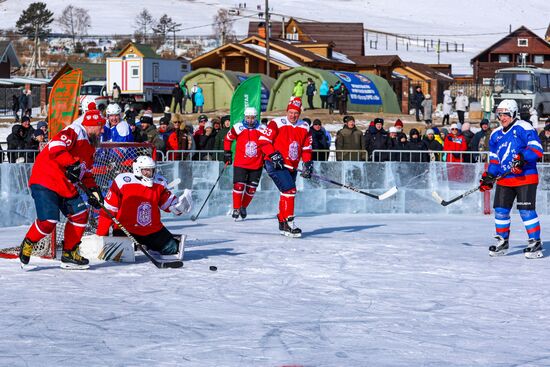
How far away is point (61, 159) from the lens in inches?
360

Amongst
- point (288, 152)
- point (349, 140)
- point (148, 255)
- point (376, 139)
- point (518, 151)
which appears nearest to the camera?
point (148, 255)

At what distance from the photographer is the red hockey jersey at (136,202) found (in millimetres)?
9945

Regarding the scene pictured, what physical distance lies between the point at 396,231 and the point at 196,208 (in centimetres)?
344

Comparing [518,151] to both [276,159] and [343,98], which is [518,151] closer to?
[276,159]

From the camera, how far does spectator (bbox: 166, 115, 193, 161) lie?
1675cm

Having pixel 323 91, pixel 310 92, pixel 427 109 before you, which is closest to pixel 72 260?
pixel 427 109

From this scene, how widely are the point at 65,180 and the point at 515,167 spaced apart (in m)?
4.67

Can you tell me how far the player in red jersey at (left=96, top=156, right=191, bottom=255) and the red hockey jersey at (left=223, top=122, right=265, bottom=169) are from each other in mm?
4397

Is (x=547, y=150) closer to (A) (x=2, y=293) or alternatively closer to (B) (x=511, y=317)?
(B) (x=511, y=317)

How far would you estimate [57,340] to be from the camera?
6.64 m

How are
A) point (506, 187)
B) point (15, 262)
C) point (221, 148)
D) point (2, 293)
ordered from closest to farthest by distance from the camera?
point (2, 293) → point (15, 262) → point (506, 187) → point (221, 148)

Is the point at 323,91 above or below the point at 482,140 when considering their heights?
above

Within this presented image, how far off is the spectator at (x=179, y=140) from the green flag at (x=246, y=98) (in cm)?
86

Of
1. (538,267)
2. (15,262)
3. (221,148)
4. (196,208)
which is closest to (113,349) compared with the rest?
(15,262)
